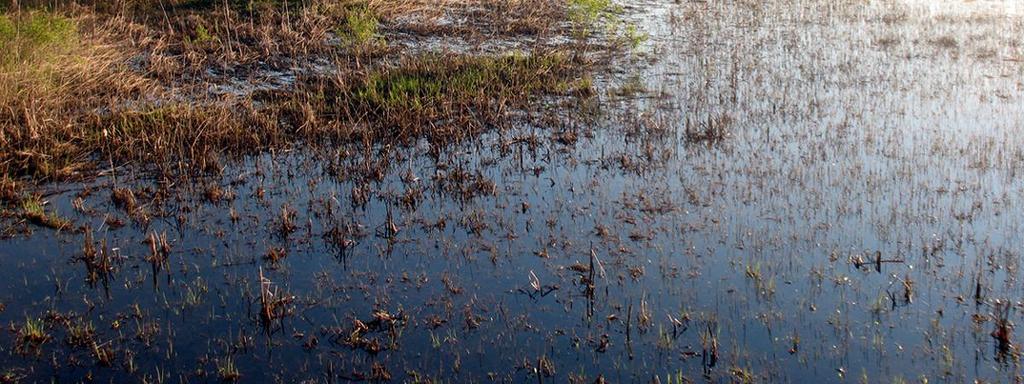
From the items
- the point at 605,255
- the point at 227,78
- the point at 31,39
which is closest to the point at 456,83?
the point at 227,78

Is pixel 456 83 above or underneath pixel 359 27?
underneath

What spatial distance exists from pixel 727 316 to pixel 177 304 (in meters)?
3.14

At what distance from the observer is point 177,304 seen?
5.88 metres

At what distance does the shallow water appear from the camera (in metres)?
5.27

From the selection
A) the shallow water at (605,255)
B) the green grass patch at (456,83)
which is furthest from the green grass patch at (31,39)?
the green grass patch at (456,83)

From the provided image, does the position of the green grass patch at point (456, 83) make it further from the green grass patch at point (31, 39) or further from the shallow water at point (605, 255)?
the green grass patch at point (31, 39)

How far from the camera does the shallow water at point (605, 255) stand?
527 cm

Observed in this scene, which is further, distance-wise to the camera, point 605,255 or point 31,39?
point 31,39

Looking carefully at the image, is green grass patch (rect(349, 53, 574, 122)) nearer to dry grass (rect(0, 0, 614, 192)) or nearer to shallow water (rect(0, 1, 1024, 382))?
dry grass (rect(0, 0, 614, 192))

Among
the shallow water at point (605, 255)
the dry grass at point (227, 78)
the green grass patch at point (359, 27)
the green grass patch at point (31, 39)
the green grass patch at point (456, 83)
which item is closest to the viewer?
the shallow water at point (605, 255)

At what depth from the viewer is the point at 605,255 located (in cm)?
659

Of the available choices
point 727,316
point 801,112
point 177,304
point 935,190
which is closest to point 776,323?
point 727,316

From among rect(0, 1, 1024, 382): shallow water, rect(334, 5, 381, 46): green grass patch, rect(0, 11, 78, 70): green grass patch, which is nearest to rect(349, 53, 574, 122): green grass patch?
rect(0, 1, 1024, 382): shallow water

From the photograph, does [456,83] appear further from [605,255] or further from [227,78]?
[605,255]
